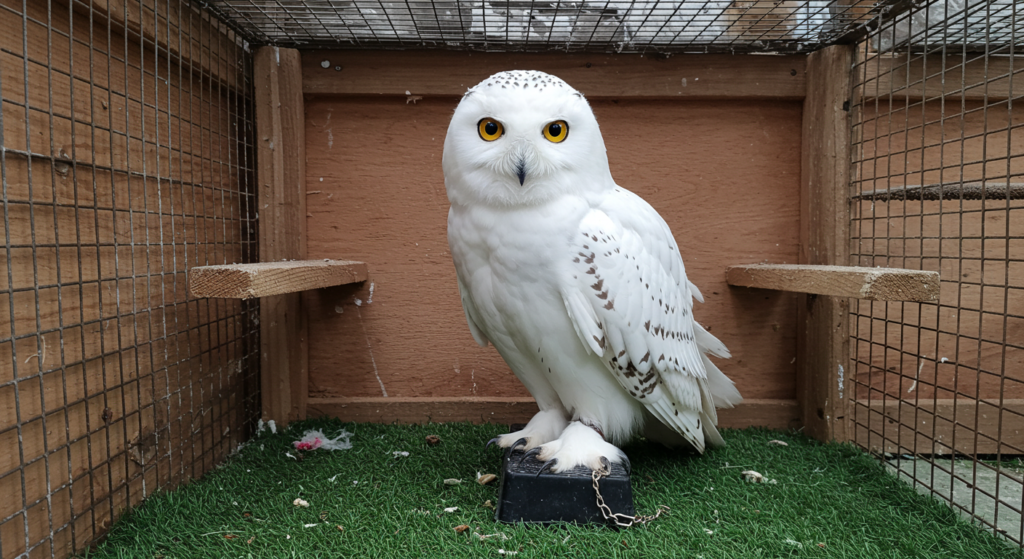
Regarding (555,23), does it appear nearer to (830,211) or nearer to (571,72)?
(571,72)

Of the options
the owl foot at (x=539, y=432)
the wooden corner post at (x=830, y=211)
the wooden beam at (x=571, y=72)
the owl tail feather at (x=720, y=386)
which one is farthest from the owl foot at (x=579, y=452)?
the wooden beam at (x=571, y=72)

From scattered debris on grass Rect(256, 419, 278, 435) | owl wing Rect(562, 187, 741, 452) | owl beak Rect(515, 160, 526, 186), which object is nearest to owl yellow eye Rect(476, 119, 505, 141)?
owl beak Rect(515, 160, 526, 186)

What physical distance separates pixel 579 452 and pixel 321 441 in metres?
1.05

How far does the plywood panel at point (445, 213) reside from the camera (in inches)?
93.7

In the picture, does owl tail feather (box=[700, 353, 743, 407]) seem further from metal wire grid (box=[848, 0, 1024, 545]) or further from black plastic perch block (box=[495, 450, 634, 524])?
black plastic perch block (box=[495, 450, 634, 524])

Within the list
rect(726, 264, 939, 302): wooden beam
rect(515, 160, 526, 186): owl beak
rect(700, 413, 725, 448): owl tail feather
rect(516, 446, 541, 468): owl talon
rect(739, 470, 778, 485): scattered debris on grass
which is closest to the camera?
rect(726, 264, 939, 302): wooden beam

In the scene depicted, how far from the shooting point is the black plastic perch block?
160 centimetres

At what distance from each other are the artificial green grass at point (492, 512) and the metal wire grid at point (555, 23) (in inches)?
61.1

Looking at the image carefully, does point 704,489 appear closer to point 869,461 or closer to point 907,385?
point 869,461

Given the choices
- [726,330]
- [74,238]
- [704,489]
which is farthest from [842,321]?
[74,238]

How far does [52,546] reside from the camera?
4.46ft

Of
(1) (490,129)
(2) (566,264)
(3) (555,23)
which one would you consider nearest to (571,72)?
(3) (555,23)

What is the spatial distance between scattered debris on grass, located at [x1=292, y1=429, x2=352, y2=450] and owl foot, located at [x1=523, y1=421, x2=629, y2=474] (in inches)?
32.3

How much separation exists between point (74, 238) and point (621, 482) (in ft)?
5.11
